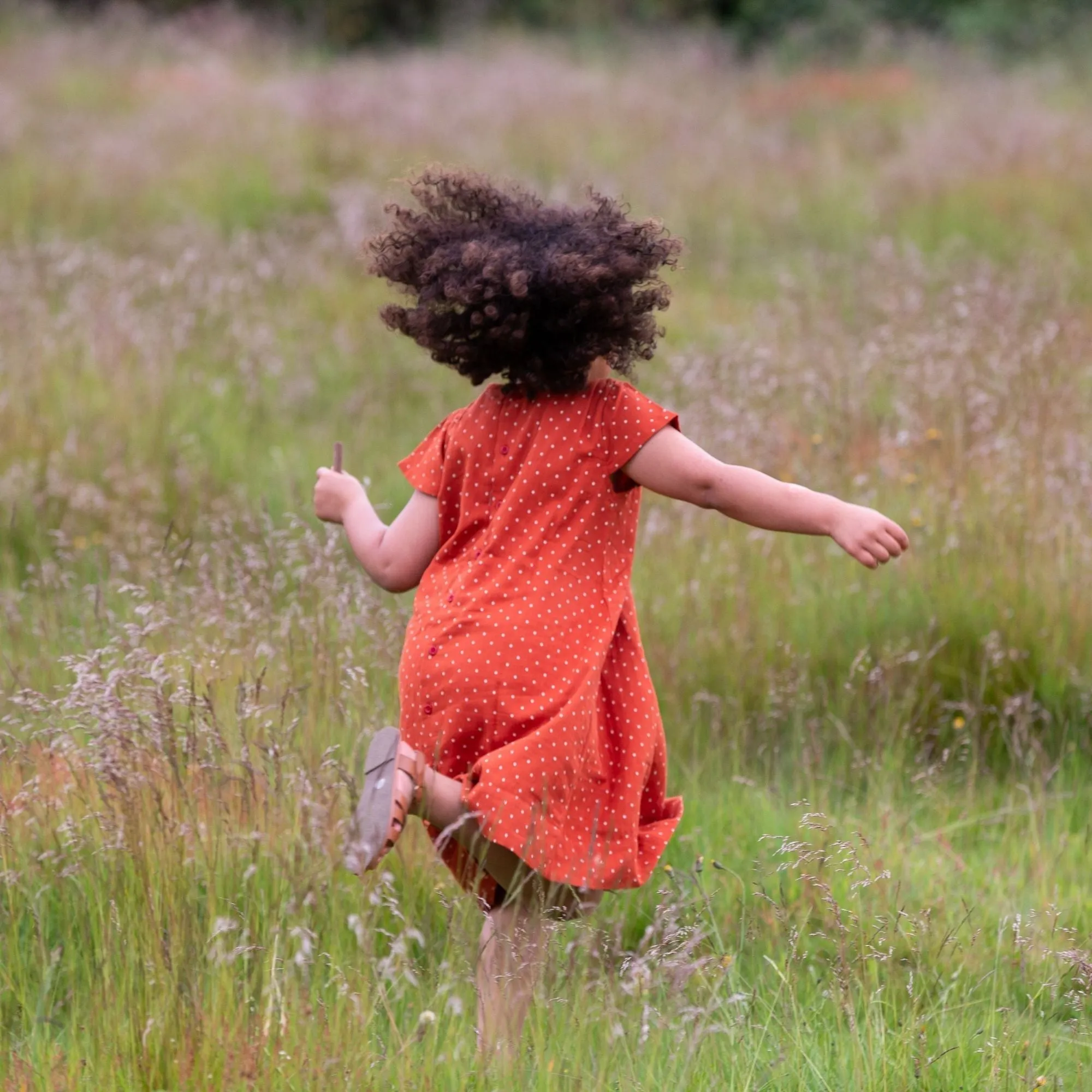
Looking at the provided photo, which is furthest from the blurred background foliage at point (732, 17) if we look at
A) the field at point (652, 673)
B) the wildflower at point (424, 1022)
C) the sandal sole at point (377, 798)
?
the wildflower at point (424, 1022)

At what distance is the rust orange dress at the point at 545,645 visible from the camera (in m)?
2.42

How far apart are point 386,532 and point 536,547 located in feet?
1.25

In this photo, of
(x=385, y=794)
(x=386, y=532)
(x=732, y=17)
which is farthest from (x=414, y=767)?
(x=732, y=17)

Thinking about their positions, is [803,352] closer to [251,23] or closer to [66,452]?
[66,452]

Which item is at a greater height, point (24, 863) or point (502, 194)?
point (502, 194)

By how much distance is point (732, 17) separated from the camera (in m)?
23.3

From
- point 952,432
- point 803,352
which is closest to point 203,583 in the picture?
point 952,432

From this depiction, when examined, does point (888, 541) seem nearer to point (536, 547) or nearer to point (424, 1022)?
point (536, 547)

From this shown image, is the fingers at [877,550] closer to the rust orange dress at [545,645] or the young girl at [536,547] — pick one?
the young girl at [536,547]

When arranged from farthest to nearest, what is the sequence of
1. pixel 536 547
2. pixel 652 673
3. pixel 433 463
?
1. pixel 652 673
2. pixel 433 463
3. pixel 536 547

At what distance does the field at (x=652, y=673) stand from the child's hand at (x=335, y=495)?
349mm

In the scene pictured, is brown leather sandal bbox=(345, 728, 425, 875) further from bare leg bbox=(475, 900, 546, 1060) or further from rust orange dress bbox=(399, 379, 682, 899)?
bare leg bbox=(475, 900, 546, 1060)

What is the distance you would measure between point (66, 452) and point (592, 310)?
2.99 meters

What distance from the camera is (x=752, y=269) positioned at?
865 centimetres
